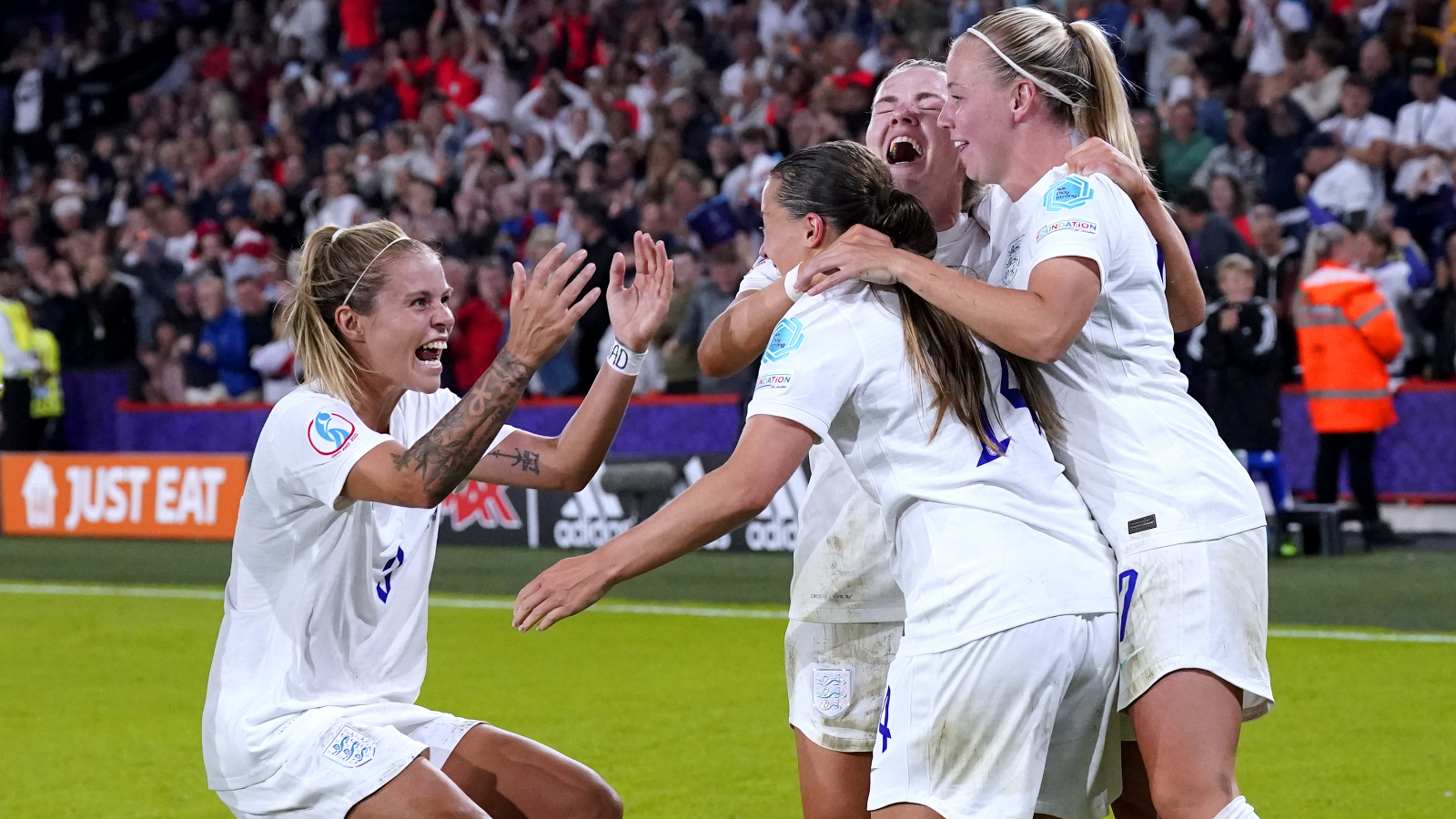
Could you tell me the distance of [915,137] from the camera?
14.1ft

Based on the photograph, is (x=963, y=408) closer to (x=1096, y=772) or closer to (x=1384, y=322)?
(x=1096, y=772)

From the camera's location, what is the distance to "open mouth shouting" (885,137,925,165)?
427 cm

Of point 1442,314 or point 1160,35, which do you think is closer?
point 1442,314

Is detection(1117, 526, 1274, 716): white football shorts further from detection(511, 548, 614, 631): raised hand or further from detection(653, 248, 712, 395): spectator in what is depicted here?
detection(653, 248, 712, 395): spectator

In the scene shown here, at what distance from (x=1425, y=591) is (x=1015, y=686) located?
26.9ft

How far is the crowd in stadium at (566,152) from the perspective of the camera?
1346cm

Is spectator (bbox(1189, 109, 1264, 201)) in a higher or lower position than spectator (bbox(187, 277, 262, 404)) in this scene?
higher

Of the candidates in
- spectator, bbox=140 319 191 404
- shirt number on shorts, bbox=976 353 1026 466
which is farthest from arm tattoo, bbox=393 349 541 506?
spectator, bbox=140 319 191 404

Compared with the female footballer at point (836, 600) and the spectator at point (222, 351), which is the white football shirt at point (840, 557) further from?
the spectator at point (222, 351)

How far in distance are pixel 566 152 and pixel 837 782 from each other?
14835mm

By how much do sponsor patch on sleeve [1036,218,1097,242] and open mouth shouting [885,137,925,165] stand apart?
37.0 inches

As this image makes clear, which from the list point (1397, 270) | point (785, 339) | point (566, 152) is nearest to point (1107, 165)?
point (785, 339)

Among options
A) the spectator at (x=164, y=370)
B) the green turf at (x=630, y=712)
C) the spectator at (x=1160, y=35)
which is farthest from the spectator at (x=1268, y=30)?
the spectator at (x=164, y=370)

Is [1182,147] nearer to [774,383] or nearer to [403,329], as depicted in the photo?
[403,329]
